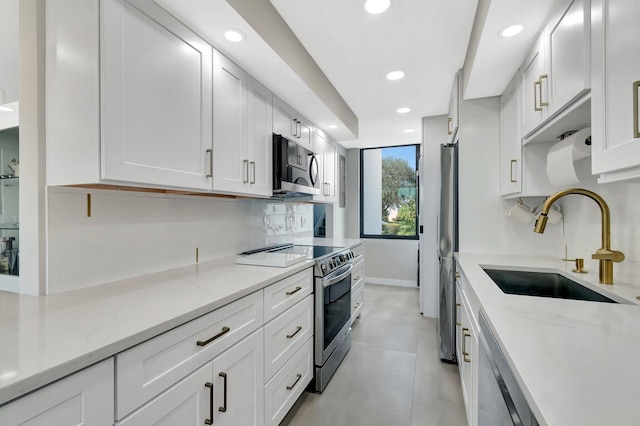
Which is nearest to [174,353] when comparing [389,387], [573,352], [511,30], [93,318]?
[93,318]

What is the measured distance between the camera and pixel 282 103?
7.82 feet

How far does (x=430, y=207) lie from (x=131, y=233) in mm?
3035

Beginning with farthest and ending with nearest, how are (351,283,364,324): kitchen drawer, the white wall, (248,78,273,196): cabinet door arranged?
the white wall < (351,283,364,324): kitchen drawer < (248,78,273,196): cabinet door

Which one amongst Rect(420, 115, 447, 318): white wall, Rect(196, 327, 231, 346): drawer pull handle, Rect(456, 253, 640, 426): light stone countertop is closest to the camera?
Rect(456, 253, 640, 426): light stone countertop

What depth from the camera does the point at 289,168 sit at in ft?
7.56

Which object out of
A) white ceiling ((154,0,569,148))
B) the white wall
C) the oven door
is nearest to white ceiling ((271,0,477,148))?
white ceiling ((154,0,569,148))

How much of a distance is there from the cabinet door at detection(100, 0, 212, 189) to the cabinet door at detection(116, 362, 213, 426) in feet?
2.62

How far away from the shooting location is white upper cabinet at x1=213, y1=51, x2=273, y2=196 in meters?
1.67

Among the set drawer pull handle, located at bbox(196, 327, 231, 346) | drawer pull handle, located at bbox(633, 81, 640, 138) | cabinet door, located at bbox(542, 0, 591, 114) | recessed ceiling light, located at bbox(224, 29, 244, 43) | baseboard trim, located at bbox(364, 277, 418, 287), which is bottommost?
baseboard trim, located at bbox(364, 277, 418, 287)

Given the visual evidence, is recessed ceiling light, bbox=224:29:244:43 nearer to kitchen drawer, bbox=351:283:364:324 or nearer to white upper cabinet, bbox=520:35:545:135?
white upper cabinet, bbox=520:35:545:135

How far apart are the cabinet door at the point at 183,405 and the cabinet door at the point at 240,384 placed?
1.9 inches

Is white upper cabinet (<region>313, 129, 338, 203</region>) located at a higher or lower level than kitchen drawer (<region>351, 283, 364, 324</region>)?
higher

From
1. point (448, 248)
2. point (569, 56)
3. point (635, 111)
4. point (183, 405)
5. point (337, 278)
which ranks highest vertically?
point (569, 56)

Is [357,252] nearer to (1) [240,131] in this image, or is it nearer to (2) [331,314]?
(2) [331,314]
